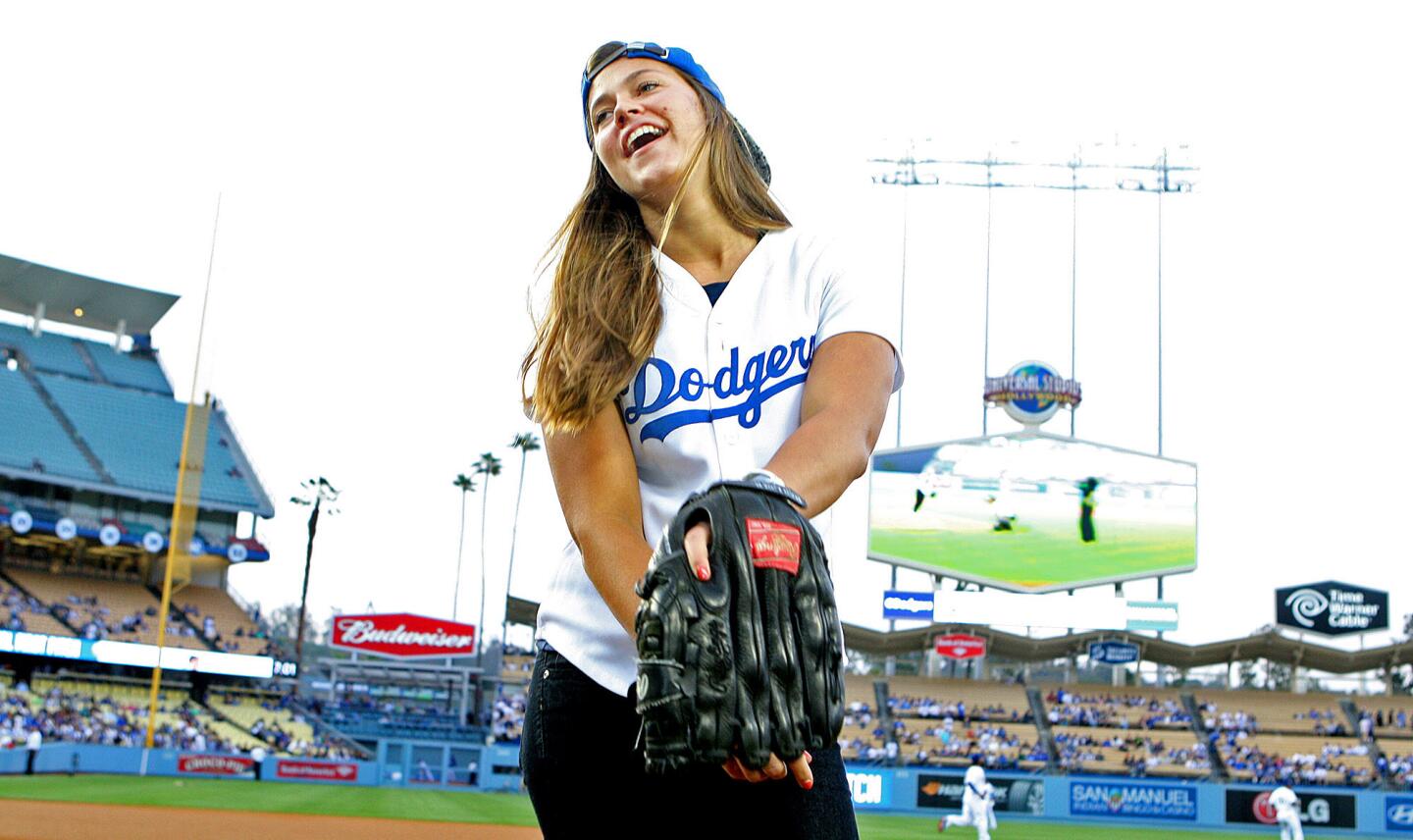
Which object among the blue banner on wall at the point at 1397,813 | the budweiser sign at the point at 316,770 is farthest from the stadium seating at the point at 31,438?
the blue banner on wall at the point at 1397,813

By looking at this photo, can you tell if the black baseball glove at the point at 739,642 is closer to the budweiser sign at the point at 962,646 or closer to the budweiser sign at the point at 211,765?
the budweiser sign at the point at 211,765

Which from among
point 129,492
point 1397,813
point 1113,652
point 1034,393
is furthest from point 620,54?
point 129,492

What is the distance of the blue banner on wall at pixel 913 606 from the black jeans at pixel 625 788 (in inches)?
1340

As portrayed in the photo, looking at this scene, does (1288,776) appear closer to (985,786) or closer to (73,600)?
(985,786)

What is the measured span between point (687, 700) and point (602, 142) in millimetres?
1025

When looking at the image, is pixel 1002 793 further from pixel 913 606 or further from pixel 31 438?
pixel 31 438

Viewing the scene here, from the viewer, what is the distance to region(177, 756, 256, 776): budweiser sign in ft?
96.2

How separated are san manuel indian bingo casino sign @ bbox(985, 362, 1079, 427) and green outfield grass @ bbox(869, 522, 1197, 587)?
3.12 m

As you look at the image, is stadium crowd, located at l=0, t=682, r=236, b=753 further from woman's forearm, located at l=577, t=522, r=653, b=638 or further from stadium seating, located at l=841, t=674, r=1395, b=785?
woman's forearm, located at l=577, t=522, r=653, b=638

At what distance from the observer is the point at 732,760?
4.99ft

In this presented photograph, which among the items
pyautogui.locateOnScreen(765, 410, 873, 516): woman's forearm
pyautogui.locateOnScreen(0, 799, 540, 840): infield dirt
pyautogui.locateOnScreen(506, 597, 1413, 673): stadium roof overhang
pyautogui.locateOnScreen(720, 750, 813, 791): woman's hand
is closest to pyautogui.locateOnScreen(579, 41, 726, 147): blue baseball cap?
pyautogui.locateOnScreen(765, 410, 873, 516): woman's forearm

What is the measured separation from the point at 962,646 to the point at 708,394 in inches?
1483

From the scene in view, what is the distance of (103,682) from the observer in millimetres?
37781

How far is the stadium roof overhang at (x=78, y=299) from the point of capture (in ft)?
154
